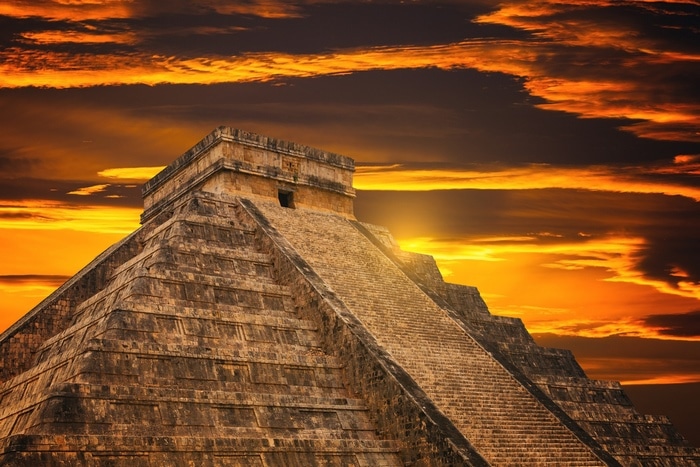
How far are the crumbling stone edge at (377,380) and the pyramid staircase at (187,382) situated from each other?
1.01 ft

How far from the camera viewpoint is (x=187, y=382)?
18656 millimetres

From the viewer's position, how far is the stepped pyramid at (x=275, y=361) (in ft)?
57.5

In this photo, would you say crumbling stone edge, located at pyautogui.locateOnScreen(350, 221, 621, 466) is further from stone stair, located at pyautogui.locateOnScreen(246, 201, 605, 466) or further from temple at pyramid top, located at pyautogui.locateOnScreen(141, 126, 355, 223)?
temple at pyramid top, located at pyautogui.locateOnScreen(141, 126, 355, 223)

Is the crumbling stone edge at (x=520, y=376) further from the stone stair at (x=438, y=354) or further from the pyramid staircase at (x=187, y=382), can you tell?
the pyramid staircase at (x=187, y=382)

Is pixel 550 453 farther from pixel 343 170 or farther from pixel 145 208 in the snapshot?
pixel 145 208

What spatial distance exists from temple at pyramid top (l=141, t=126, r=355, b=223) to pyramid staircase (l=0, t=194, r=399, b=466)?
14.4 feet

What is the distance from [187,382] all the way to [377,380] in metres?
4.18

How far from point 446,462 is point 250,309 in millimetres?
5808

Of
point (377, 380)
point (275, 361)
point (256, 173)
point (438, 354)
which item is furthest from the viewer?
point (256, 173)

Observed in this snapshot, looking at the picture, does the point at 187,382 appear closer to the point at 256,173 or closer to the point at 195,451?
the point at 195,451

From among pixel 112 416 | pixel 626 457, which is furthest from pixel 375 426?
pixel 626 457

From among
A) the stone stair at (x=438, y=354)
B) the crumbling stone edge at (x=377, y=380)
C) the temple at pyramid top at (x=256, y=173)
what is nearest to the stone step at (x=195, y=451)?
the crumbling stone edge at (x=377, y=380)

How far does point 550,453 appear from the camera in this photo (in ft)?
68.1

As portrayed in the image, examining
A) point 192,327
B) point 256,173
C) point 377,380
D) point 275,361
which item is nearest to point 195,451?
point 192,327
